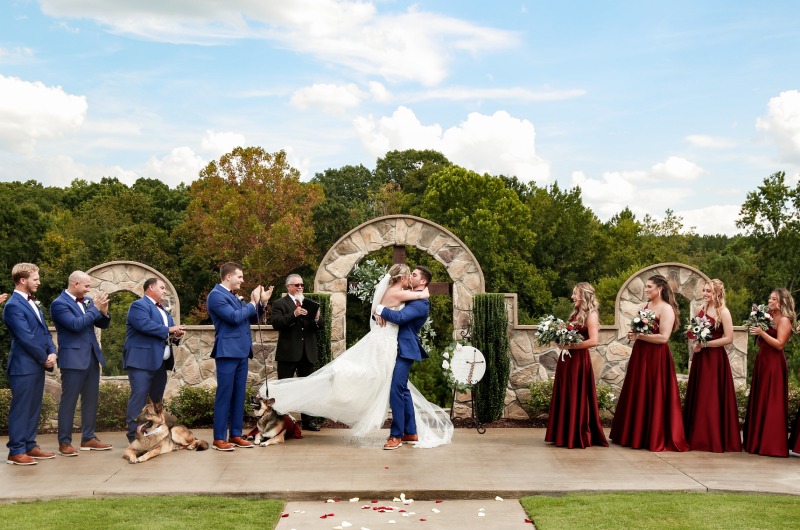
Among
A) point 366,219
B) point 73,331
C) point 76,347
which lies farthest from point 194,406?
point 366,219

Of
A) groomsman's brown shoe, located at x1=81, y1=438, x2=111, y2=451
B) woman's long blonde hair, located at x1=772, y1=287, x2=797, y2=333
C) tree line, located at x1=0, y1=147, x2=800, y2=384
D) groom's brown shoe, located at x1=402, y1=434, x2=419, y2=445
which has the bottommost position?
groomsman's brown shoe, located at x1=81, y1=438, x2=111, y2=451

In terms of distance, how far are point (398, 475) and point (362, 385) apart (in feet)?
5.51

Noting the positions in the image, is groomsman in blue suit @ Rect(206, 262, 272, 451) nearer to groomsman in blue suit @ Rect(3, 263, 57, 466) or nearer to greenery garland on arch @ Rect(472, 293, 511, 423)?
groomsman in blue suit @ Rect(3, 263, 57, 466)

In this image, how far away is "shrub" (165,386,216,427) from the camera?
10625 mm

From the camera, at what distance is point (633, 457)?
8.62m

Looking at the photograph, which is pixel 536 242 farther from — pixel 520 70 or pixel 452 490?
pixel 452 490

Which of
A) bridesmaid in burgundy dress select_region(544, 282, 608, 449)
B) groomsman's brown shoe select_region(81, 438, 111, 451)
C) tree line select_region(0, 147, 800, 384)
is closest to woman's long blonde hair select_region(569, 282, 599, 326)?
bridesmaid in burgundy dress select_region(544, 282, 608, 449)

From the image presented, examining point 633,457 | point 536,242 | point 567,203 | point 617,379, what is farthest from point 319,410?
point 567,203

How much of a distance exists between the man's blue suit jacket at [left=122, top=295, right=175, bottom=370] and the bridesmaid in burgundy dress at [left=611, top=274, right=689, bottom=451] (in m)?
5.13

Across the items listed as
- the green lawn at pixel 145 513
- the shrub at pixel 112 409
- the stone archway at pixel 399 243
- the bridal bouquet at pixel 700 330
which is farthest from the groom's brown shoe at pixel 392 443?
the shrub at pixel 112 409

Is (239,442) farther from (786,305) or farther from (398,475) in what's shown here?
(786,305)

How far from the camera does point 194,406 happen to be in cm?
1070

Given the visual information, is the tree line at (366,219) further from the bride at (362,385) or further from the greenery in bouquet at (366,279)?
the bride at (362,385)

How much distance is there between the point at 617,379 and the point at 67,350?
22.9 feet
